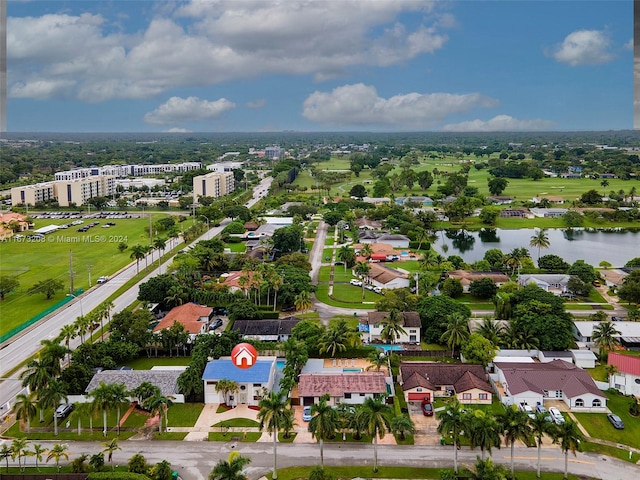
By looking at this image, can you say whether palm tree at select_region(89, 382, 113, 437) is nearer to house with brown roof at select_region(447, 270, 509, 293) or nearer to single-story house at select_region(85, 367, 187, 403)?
single-story house at select_region(85, 367, 187, 403)

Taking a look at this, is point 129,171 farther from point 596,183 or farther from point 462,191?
point 596,183

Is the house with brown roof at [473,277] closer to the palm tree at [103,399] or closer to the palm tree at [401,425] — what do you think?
the palm tree at [401,425]

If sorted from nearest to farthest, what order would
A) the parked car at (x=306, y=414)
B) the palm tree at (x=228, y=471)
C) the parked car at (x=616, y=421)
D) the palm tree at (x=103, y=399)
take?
the palm tree at (x=228, y=471) → the palm tree at (x=103, y=399) → the parked car at (x=616, y=421) → the parked car at (x=306, y=414)

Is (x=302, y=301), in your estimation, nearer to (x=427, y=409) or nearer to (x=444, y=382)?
(x=444, y=382)

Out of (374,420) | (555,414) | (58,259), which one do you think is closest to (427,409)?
(374,420)

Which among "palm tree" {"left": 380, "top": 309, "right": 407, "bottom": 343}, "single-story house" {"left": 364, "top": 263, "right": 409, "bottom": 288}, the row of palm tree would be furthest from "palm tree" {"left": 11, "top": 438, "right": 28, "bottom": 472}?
"single-story house" {"left": 364, "top": 263, "right": 409, "bottom": 288}

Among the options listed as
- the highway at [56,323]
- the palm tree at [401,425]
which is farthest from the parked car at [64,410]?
the palm tree at [401,425]
